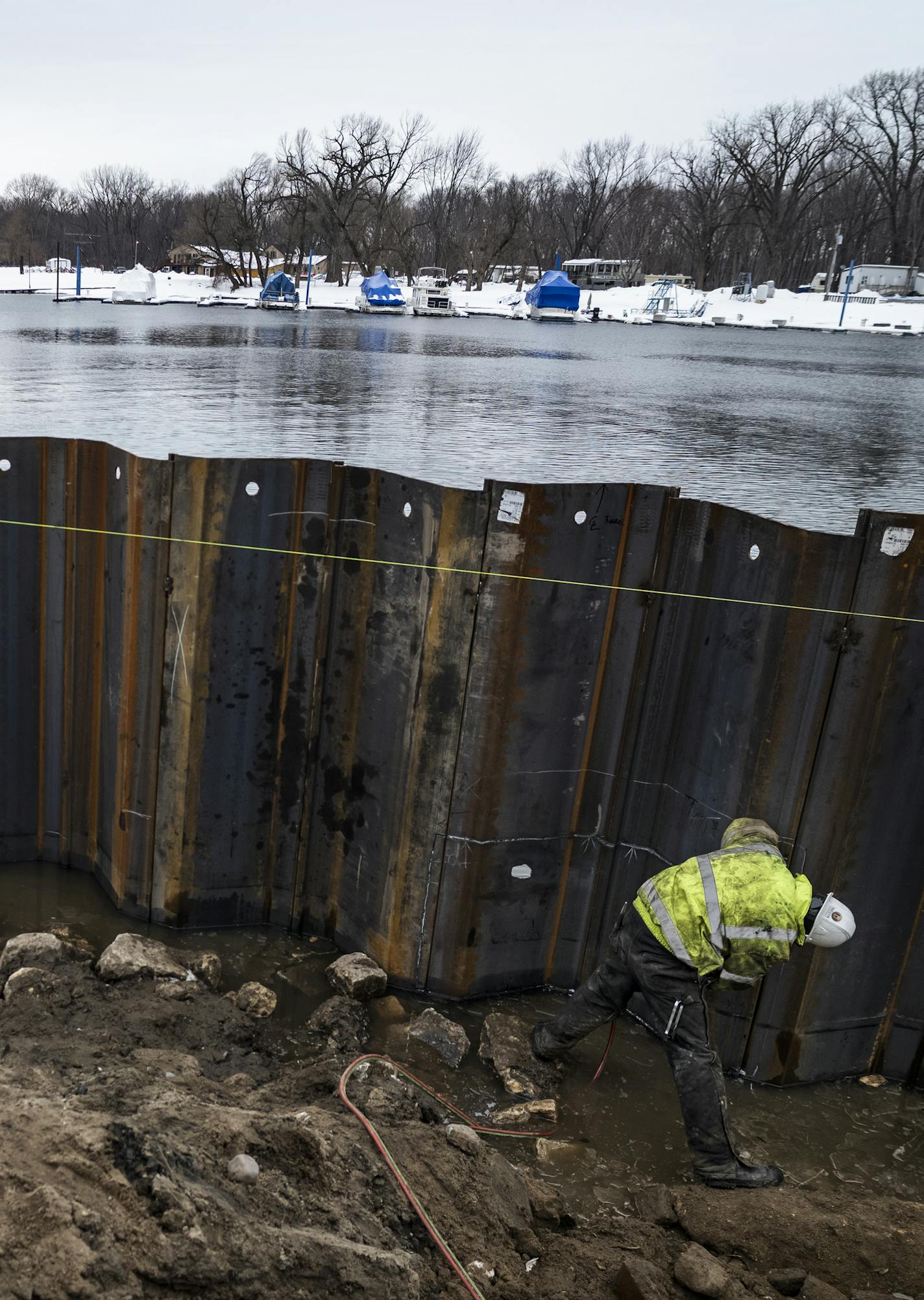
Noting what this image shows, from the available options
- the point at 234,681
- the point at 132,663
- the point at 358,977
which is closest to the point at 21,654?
the point at 132,663

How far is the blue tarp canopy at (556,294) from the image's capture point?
181ft

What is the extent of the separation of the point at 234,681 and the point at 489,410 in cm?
612

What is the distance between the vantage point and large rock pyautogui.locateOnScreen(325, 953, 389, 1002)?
17.7ft

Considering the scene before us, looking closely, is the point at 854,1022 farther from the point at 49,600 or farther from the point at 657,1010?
the point at 49,600

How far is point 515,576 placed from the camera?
503cm

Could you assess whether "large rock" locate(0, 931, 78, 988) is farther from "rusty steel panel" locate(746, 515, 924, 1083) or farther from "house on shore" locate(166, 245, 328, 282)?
"house on shore" locate(166, 245, 328, 282)

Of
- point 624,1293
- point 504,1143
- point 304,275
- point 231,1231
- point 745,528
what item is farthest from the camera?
point 304,275

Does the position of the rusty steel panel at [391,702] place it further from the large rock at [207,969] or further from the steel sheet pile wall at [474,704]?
the large rock at [207,969]

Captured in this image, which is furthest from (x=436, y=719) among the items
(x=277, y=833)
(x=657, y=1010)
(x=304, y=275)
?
(x=304, y=275)

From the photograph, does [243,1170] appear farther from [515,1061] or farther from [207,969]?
[207,969]

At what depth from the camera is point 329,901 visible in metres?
5.91

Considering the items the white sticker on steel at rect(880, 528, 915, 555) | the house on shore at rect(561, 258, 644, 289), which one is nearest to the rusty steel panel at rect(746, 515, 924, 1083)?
the white sticker on steel at rect(880, 528, 915, 555)

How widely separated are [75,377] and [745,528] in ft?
29.2

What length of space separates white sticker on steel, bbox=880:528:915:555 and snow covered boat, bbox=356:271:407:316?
1761 inches
